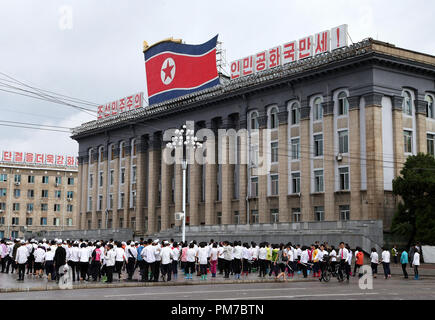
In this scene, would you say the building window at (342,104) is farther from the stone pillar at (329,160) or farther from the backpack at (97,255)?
the backpack at (97,255)

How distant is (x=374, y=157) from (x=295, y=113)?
1030 cm

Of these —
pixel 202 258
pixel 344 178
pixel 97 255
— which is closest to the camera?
pixel 97 255

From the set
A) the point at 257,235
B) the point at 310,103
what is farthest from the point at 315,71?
the point at 257,235

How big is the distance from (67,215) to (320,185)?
62.6 metres

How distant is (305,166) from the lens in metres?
50.2

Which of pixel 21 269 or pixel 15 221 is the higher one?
pixel 15 221

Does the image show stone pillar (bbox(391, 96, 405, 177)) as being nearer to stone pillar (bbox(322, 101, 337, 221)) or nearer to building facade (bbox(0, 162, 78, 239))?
stone pillar (bbox(322, 101, 337, 221))

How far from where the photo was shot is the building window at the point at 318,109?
164ft

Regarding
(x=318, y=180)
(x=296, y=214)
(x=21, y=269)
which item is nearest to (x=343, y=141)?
(x=318, y=180)

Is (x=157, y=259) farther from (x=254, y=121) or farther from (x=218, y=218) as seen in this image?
(x=218, y=218)

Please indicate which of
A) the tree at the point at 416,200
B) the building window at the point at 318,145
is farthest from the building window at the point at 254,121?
the tree at the point at 416,200
